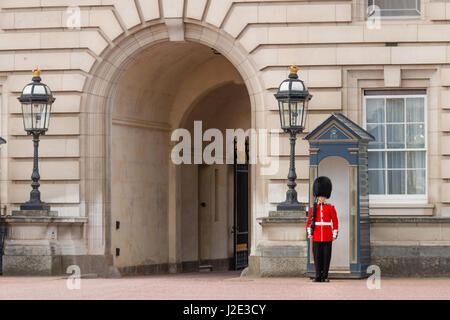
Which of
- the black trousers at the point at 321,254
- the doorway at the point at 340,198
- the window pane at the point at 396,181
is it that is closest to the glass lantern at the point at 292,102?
the doorway at the point at 340,198

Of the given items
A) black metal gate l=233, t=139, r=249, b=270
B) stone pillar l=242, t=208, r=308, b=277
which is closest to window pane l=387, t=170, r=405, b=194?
stone pillar l=242, t=208, r=308, b=277

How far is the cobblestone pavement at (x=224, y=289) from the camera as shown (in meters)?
14.8

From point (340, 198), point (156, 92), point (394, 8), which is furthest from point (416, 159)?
point (156, 92)

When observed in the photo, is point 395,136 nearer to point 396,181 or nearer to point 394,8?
point 396,181

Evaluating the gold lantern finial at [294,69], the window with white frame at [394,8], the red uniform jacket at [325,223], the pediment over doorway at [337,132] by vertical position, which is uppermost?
the window with white frame at [394,8]

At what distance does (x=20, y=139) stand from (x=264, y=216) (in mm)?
4388

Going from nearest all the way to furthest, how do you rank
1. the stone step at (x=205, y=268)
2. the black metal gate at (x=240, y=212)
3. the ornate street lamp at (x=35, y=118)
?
the ornate street lamp at (x=35, y=118), the stone step at (x=205, y=268), the black metal gate at (x=240, y=212)

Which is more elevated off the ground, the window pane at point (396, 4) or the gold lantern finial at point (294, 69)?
the window pane at point (396, 4)

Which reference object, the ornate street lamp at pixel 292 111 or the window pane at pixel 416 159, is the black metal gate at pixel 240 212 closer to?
the window pane at pixel 416 159

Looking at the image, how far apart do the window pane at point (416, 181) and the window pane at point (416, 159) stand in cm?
10

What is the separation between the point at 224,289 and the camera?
16.1 m

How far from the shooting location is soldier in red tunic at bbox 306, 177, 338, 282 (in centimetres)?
1714

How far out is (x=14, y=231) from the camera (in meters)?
19.5

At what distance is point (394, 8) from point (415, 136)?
6.93ft
